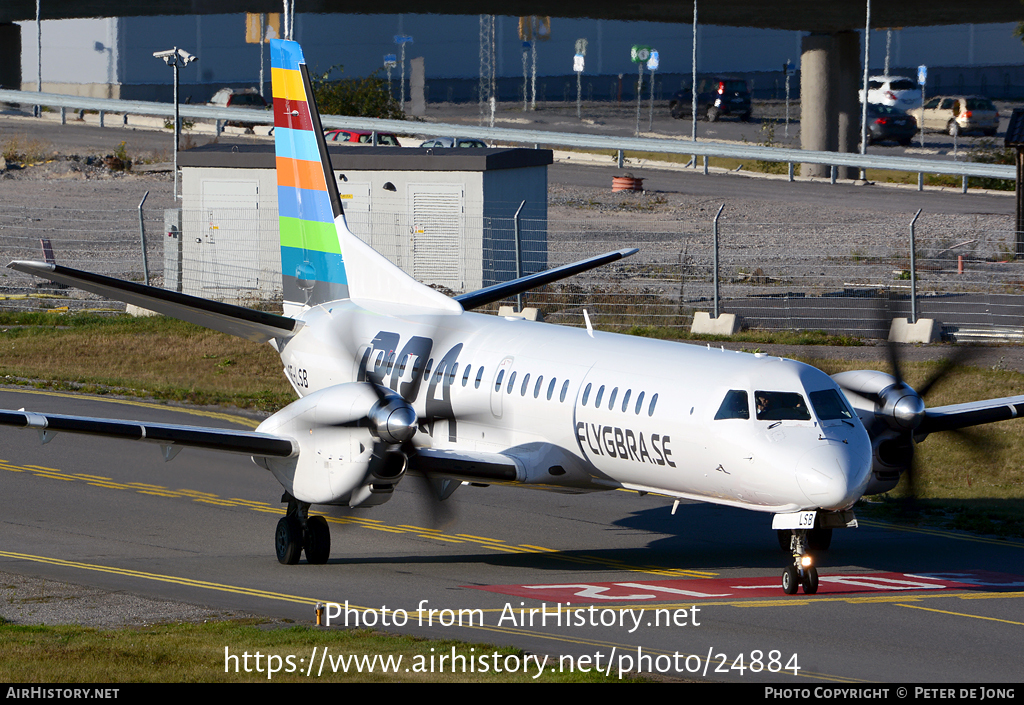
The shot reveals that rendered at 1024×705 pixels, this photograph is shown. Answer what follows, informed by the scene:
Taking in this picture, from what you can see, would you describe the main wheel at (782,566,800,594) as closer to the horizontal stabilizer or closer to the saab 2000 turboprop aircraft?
the saab 2000 turboprop aircraft

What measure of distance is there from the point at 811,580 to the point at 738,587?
4.02ft

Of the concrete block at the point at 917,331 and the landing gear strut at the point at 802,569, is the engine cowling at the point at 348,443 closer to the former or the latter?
the landing gear strut at the point at 802,569

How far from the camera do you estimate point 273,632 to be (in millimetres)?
15375

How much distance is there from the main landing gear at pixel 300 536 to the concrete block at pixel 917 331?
19.0m

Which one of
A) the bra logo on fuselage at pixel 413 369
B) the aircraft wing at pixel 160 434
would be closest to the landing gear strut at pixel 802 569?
the bra logo on fuselage at pixel 413 369

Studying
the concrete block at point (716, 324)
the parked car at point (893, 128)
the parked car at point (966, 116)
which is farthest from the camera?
the parked car at point (966, 116)

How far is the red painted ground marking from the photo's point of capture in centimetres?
1744

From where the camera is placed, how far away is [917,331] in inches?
1323

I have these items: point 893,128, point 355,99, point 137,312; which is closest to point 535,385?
point 137,312

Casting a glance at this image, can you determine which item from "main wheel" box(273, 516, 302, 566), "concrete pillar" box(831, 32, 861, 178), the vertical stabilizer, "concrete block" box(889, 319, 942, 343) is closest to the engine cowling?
"main wheel" box(273, 516, 302, 566)

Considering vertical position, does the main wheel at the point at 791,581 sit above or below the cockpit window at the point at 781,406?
below

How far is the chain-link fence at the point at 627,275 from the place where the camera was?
36.3 metres

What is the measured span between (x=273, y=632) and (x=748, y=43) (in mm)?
105445
